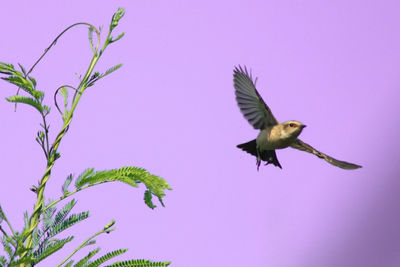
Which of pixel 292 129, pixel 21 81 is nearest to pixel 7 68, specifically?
pixel 21 81

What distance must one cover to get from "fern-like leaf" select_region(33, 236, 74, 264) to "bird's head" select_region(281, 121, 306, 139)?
5.44 metres

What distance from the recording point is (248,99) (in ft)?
39.1

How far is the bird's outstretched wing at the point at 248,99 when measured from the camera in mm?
11844

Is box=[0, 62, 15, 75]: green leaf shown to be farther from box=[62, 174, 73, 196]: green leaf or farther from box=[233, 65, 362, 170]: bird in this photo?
box=[233, 65, 362, 170]: bird

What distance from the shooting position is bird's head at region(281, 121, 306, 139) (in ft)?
36.7

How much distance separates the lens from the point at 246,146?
41.9 feet

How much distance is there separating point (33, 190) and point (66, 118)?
686 millimetres

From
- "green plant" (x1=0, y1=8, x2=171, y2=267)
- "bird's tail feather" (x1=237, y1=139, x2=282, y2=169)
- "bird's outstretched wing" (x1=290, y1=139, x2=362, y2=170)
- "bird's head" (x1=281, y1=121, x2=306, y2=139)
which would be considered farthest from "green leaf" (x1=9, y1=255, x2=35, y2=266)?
"bird's tail feather" (x1=237, y1=139, x2=282, y2=169)

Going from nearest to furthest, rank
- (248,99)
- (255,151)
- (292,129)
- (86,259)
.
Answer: (86,259)
(292,129)
(248,99)
(255,151)

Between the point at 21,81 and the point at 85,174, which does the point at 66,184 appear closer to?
the point at 85,174

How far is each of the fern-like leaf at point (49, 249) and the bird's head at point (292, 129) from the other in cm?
544

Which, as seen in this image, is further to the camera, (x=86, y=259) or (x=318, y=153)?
(x=318, y=153)

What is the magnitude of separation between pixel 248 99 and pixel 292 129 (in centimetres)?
102

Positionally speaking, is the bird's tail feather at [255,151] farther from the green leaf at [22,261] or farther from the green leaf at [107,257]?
the green leaf at [22,261]
